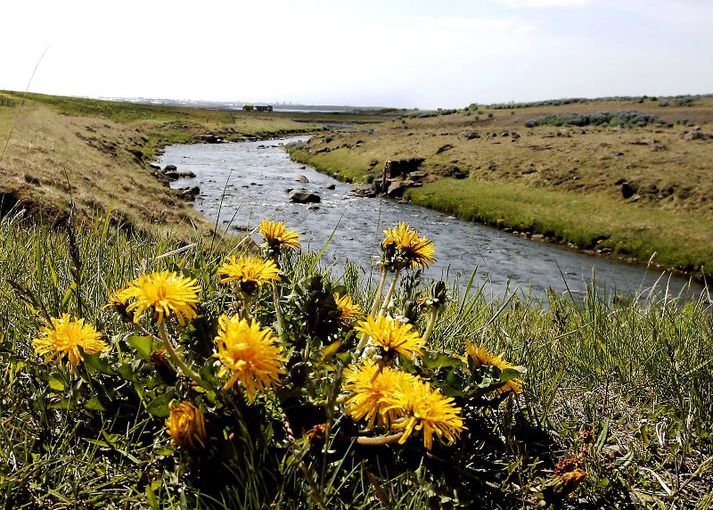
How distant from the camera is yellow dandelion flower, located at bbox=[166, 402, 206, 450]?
1.25m

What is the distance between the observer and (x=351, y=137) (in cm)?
5334

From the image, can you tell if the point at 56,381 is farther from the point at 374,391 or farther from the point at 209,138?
the point at 209,138

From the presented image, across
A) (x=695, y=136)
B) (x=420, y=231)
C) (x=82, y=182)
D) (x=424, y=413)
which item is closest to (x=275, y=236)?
(x=424, y=413)

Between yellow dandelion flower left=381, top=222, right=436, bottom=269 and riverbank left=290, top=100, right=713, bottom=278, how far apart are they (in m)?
16.0

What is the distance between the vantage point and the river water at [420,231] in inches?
653

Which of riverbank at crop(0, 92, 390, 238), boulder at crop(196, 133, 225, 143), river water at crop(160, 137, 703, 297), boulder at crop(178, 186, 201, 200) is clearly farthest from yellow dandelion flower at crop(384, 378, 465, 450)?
boulder at crop(196, 133, 225, 143)

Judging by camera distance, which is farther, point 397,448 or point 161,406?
point 397,448

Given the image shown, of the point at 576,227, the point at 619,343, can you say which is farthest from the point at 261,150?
the point at 619,343

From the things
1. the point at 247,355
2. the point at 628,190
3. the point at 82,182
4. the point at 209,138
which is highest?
the point at 247,355

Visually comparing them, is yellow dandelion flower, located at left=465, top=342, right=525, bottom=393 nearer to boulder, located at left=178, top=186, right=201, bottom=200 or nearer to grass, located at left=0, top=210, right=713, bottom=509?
grass, located at left=0, top=210, right=713, bottom=509

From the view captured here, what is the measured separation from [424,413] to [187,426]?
1.91 feet

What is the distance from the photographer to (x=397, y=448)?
5.02 ft

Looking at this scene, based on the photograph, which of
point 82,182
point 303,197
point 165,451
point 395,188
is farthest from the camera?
point 395,188

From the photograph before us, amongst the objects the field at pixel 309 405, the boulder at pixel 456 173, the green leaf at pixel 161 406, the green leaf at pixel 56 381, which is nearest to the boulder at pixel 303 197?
the boulder at pixel 456 173
